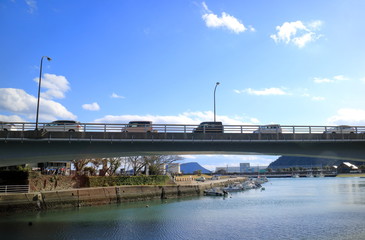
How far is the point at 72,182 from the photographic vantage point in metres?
50.6

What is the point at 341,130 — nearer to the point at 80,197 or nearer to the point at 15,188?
the point at 80,197

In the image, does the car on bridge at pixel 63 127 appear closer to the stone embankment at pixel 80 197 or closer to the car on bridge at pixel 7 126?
the car on bridge at pixel 7 126

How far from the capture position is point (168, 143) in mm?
32625

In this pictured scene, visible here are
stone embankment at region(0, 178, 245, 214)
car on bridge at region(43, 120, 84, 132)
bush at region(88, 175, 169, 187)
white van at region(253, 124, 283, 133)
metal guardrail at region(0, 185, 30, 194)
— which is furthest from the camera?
bush at region(88, 175, 169, 187)

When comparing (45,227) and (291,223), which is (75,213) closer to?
(45,227)

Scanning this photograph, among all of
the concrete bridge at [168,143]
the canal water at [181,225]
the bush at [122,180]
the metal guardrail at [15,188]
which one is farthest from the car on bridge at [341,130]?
the metal guardrail at [15,188]

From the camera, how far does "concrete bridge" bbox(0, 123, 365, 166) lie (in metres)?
30.4

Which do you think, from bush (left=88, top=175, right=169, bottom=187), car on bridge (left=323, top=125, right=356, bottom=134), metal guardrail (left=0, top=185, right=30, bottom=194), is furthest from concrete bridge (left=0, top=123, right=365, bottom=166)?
bush (left=88, top=175, right=169, bottom=187)

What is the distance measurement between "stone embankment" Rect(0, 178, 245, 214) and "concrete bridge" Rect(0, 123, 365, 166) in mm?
7970

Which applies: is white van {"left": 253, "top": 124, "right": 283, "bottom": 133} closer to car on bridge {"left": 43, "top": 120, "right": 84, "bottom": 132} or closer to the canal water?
the canal water

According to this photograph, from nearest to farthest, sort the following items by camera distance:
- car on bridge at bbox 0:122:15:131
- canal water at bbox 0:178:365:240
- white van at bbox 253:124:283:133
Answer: canal water at bbox 0:178:365:240 → car on bridge at bbox 0:122:15:131 → white van at bbox 253:124:283:133

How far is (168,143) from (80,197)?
2114cm

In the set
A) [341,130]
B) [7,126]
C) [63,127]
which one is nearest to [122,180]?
[63,127]

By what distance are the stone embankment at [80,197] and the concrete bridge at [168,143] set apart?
7.97 m
